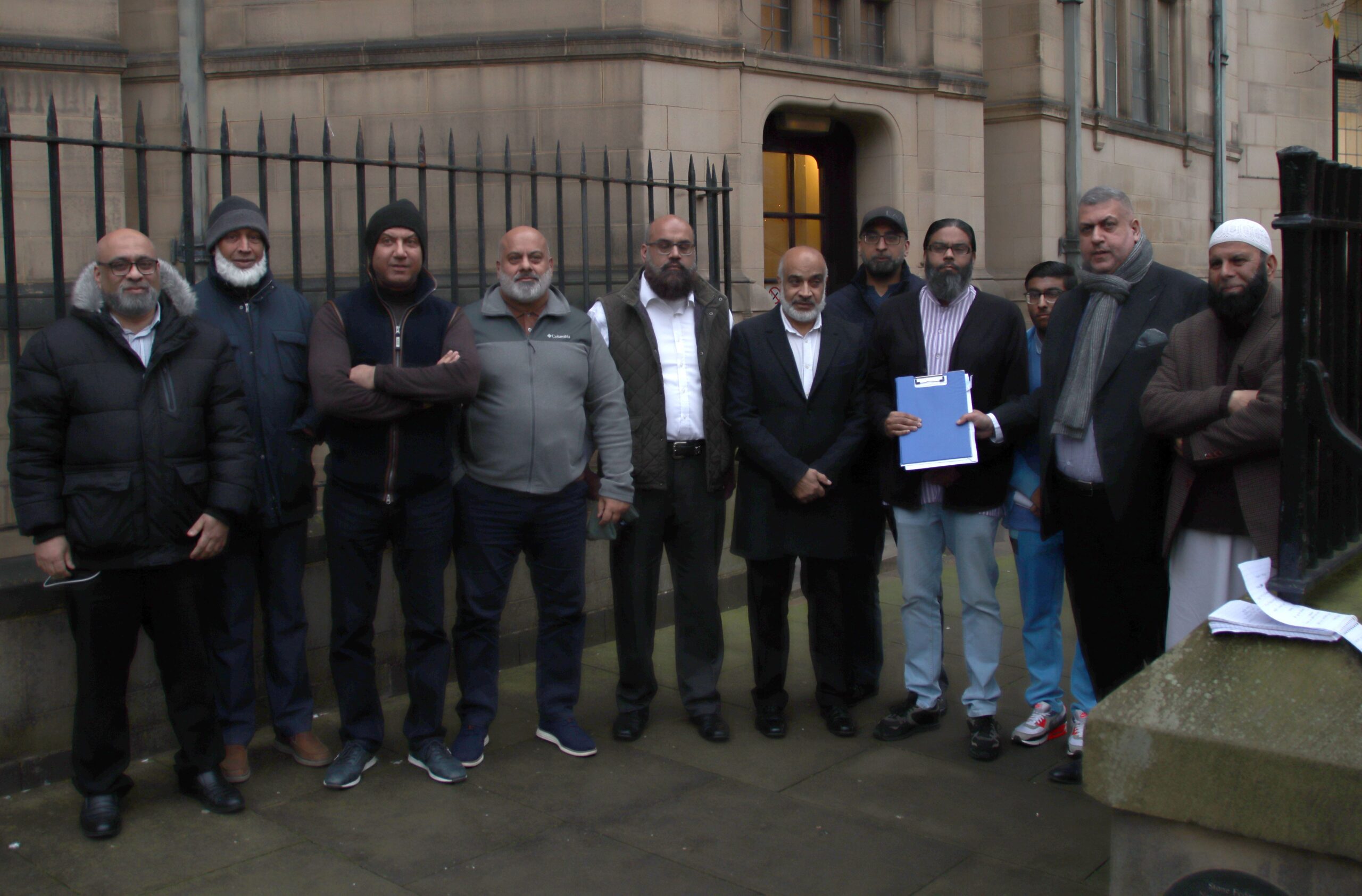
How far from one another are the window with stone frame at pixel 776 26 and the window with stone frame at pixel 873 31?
0.99 m

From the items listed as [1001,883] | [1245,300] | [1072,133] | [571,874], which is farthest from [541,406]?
[1072,133]

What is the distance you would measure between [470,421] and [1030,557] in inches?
92.2

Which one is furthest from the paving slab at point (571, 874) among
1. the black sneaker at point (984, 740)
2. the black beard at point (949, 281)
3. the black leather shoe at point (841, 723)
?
the black beard at point (949, 281)

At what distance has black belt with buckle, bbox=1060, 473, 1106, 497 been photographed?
4320 mm

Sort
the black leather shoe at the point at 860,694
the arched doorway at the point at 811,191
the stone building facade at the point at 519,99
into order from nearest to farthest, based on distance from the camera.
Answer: the black leather shoe at the point at 860,694
the stone building facade at the point at 519,99
the arched doorway at the point at 811,191

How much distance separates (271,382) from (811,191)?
28.9ft

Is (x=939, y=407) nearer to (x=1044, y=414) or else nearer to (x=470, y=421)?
(x=1044, y=414)

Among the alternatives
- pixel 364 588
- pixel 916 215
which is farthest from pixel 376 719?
pixel 916 215

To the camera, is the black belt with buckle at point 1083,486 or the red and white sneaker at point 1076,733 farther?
the red and white sneaker at point 1076,733

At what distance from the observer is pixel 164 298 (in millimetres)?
4211

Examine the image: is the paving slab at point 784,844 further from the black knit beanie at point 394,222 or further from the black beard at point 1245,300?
the black knit beanie at point 394,222

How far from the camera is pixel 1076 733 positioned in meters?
4.63

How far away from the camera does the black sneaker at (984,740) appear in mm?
4742

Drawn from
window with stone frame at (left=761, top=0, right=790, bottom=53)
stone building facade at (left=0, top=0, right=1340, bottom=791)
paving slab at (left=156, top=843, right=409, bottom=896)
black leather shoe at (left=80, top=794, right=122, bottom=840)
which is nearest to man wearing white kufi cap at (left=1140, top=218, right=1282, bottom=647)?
paving slab at (left=156, top=843, right=409, bottom=896)
